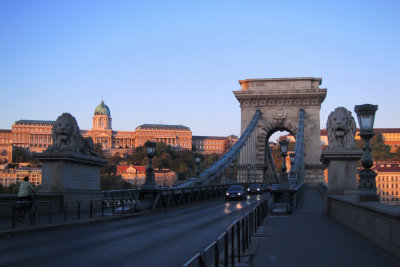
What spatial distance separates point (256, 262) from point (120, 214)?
11.9 m

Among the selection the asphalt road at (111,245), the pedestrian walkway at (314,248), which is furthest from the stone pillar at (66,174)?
the pedestrian walkway at (314,248)

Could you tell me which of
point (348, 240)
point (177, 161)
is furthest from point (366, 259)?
point (177, 161)

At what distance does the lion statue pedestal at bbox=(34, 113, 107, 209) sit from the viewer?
64.5ft

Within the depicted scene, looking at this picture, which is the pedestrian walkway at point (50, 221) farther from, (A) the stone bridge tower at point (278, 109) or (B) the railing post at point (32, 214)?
(A) the stone bridge tower at point (278, 109)

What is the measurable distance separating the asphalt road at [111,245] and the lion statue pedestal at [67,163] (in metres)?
3.24

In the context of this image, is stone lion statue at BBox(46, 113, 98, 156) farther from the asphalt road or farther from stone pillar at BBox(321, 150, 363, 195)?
stone pillar at BBox(321, 150, 363, 195)

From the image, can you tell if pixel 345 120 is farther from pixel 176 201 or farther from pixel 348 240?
pixel 176 201

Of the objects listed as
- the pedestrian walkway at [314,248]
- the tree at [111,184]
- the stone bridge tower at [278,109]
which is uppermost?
the stone bridge tower at [278,109]

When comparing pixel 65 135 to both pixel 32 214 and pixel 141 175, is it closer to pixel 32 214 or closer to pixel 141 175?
pixel 32 214

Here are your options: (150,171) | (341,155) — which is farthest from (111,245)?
(150,171)

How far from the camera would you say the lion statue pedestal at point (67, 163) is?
1966cm

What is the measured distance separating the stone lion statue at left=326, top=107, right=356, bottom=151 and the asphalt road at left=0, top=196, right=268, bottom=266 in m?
5.30

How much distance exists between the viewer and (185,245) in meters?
12.4

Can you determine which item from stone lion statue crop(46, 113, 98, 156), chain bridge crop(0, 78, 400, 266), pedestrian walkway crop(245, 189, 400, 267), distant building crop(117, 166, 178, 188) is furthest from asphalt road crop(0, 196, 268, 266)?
distant building crop(117, 166, 178, 188)
